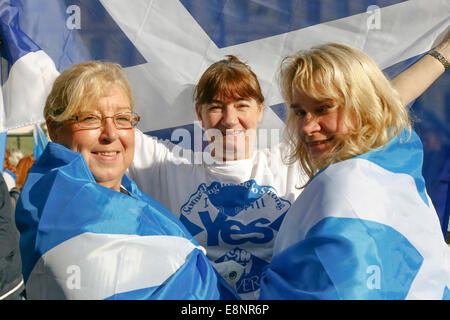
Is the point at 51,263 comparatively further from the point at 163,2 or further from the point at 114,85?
the point at 163,2

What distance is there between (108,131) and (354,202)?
3.27 feet

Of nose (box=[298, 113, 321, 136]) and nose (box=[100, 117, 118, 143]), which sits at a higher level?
nose (box=[298, 113, 321, 136])

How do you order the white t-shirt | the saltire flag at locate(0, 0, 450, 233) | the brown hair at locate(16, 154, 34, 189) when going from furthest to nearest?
the brown hair at locate(16, 154, 34, 189) < the saltire flag at locate(0, 0, 450, 233) < the white t-shirt

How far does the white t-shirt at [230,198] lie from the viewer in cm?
212

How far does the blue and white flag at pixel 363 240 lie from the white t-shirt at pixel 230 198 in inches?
25.9

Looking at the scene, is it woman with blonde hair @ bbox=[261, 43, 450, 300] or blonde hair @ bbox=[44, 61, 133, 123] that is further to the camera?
blonde hair @ bbox=[44, 61, 133, 123]

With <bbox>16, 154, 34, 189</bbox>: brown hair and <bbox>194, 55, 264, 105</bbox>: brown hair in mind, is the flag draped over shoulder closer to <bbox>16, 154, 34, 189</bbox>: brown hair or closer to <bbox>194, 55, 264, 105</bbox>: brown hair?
<bbox>194, 55, 264, 105</bbox>: brown hair

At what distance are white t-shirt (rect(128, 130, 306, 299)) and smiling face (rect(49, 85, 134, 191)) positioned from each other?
467 mm

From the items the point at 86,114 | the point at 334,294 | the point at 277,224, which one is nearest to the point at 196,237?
the point at 277,224

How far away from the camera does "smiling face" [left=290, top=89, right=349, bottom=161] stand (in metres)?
1.56

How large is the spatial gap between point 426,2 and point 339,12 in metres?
0.45

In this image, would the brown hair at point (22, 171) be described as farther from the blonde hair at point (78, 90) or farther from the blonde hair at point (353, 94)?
the blonde hair at point (353, 94)

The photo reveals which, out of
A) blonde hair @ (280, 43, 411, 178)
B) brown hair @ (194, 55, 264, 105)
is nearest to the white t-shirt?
Result: brown hair @ (194, 55, 264, 105)
